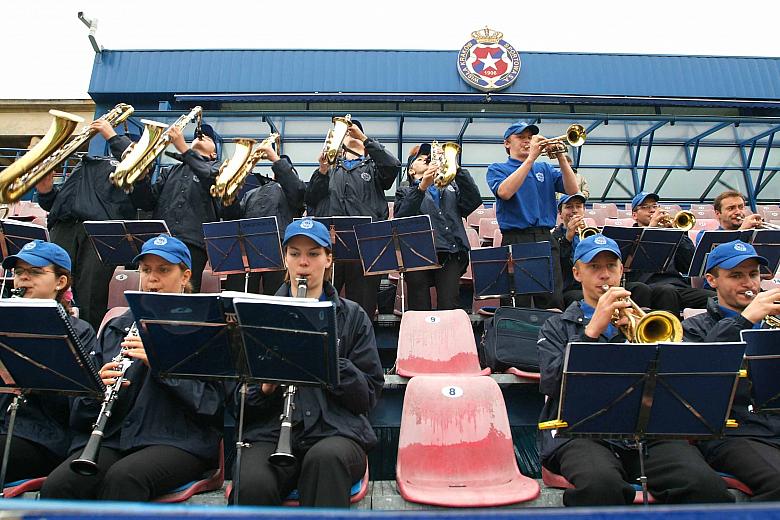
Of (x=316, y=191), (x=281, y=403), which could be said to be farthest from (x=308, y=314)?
(x=316, y=191)

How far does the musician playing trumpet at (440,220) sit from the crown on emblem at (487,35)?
11798mm

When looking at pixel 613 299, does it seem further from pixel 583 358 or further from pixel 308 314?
pixel 308 314

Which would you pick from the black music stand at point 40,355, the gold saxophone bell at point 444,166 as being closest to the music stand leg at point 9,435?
the black music stand at point 40,355

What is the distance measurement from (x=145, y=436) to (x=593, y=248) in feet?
9.26

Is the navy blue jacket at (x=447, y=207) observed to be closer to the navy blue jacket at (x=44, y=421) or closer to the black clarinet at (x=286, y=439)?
the black clarinet at (x=286, y=439)

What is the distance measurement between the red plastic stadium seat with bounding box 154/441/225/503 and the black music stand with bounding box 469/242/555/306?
3.08m

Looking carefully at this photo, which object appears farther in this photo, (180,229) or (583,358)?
(180,229)

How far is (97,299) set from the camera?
525 centimetres

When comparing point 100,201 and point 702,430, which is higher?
point 100,201

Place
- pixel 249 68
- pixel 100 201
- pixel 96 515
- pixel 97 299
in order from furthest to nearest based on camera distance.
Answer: pixel 249 68 → pixel 100 201 → pixel 97 299 → pixel 96 515

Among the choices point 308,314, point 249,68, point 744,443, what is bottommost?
point 744,443

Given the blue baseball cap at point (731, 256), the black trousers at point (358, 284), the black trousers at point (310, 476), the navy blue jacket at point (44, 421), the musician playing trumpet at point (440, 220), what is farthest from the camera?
the musician playing trumpet at point (440, 220)

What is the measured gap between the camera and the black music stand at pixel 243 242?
5281mm

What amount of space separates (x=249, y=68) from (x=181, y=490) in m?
15.5
